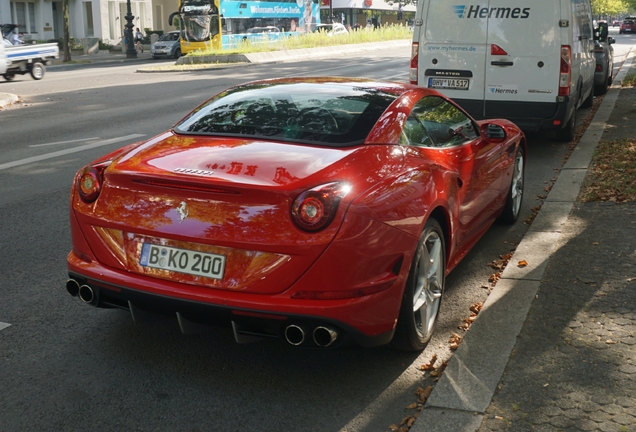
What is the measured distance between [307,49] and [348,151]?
3924cm

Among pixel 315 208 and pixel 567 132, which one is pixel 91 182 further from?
pixel 567 132

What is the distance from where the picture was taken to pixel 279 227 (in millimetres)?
3631

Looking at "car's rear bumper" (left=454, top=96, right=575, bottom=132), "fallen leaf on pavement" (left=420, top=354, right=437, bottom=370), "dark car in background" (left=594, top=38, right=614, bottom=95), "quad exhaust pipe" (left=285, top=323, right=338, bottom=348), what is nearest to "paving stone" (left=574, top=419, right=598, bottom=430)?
"fallen leaf on pavement" (left=420, top=354, right=437, bottom=370)

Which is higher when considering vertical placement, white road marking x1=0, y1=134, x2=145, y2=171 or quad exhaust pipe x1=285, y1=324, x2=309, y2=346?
quad exhaust pipe x1=285, y1=324, x2=309, y2=346

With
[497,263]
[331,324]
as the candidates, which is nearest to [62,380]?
[331,324]

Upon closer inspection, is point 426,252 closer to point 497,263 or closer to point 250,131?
point 250,131

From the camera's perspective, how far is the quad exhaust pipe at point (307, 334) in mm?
3629

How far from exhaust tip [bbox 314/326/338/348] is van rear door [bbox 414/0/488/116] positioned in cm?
763

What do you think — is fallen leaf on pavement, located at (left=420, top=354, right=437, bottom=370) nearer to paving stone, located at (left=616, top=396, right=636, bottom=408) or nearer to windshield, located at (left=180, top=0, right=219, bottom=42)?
paving stone, located at (left=616, top=396, right=636, bottom=408)

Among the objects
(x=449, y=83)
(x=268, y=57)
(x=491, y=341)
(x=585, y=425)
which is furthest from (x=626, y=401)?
(x=268, y=57)

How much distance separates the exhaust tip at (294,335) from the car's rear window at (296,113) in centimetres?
113

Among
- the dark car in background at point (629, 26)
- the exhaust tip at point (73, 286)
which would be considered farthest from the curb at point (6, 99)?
the dark car in background at point (629, 26)

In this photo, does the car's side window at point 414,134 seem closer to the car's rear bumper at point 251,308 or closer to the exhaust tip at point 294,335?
the car's rear bumper at point 251,308

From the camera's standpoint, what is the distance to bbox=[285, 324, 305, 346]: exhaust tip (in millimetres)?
3627
